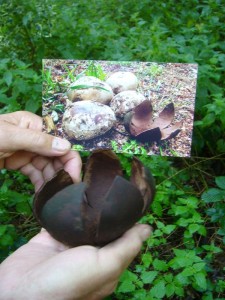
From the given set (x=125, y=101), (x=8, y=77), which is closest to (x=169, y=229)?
(x=125, y=101)

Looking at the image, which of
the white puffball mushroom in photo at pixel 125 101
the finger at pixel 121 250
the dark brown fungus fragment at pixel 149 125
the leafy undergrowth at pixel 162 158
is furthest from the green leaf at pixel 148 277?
the white puffball mushroom in photo at pixel 125 101

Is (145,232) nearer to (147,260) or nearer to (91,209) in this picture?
(91,209)

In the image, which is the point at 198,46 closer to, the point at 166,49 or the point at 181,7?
the point at 166,49

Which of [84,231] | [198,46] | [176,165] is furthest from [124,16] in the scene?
[84,231]

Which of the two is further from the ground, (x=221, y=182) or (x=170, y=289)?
(x=221, y=182)

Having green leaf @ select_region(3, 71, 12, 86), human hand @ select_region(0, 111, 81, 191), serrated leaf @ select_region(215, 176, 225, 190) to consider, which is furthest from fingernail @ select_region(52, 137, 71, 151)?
serrated leaf @ select_region(215, 176, 225, 190)

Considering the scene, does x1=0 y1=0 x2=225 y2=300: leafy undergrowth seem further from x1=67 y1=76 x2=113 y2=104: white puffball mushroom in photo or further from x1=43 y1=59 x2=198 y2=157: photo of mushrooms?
x1=67 y1=76 x2=113 y2=104: white puffball mushroom in photo

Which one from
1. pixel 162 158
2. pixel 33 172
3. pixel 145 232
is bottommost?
pixel 162 158
